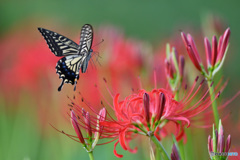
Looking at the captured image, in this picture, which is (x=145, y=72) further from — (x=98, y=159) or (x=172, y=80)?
(x=98, y=159)

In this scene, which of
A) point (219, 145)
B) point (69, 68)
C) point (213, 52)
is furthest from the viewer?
point (69, 68)

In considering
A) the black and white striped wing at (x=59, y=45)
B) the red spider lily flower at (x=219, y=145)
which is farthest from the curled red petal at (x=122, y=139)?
the black and white striped wing at (x=59, y=45)

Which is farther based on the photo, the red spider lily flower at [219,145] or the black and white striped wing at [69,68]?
the black and white striped wing at [69,68]

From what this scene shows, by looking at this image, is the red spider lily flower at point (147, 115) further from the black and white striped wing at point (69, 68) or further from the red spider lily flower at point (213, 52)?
the black and white striped wing at point (69, 68)

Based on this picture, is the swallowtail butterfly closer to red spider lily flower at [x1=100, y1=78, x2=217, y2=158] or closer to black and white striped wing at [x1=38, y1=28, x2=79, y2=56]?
black and white striped wing at [x1=38, y1=28, x2=79, y2=56]

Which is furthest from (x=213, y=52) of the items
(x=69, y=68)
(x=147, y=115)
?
(x=69, y=68)

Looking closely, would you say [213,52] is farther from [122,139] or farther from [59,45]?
[59,45]

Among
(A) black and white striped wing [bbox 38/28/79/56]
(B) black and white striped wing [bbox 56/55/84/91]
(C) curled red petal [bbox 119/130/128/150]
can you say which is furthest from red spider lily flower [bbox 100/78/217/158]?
(A) black and white striped wing [bbox 38/28/79/56]

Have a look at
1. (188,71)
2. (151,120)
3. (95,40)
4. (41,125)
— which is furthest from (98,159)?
(151,120)

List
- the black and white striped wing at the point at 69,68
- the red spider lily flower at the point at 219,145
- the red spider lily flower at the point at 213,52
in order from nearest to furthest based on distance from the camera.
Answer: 1. the red spider lily flower at the point at 219,145
2. the red spider lily flower at the point at 213,52
3. the black and white striped wing at the point at 69,68
